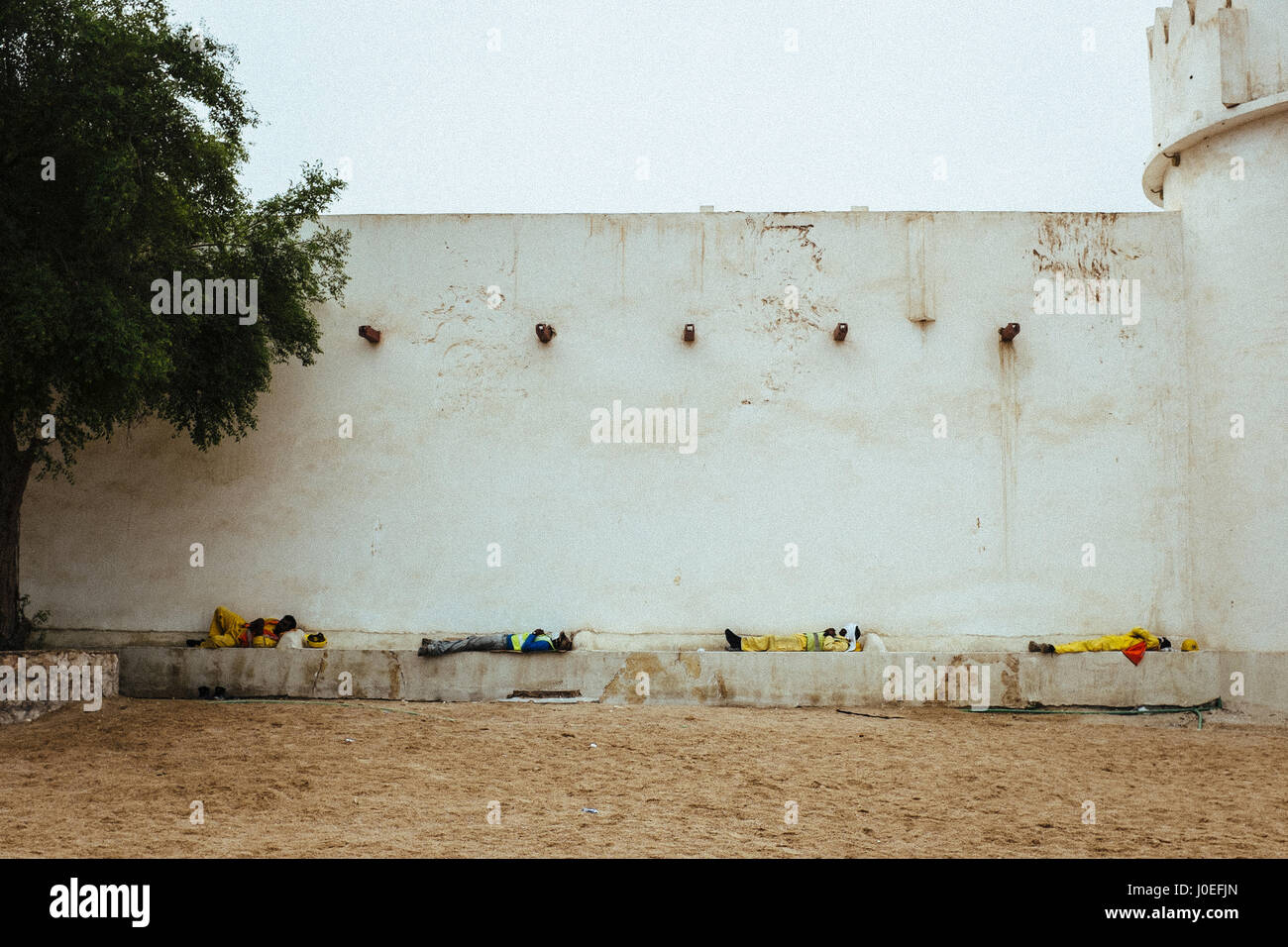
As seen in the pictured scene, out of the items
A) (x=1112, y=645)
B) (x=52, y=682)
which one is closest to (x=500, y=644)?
(x=52, y=682)

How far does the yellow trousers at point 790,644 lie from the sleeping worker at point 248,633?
506 cm

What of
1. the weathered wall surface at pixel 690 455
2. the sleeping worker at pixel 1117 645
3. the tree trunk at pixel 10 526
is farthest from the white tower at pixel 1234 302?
the tree trunk at pixel 10 526

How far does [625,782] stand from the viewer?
26.0ft

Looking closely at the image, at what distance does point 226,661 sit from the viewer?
1117 cm

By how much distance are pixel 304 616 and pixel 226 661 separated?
43.3 inches

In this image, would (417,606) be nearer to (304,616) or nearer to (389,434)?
(304,616)

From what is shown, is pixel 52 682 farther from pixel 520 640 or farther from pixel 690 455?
pixel 690 455

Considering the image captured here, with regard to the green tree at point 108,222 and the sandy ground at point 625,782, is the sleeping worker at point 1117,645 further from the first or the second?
the green tree at point 108,222

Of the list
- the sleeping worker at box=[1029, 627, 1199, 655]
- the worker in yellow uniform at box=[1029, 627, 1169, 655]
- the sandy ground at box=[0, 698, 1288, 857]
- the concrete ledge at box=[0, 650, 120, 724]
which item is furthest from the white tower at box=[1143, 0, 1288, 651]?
the concrete ledge at box=[0, 650, 120, 724]

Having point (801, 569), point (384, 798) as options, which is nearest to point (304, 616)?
point (384, 798)

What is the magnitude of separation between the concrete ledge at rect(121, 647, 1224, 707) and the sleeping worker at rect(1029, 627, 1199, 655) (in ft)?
0.44

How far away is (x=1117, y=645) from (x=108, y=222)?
11.3 meters

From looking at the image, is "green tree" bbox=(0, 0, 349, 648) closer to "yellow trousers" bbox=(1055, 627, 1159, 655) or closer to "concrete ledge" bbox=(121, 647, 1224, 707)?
"concrete ledge" bbox=(121, 647, 1224, 707)

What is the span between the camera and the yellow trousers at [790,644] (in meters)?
11.4
